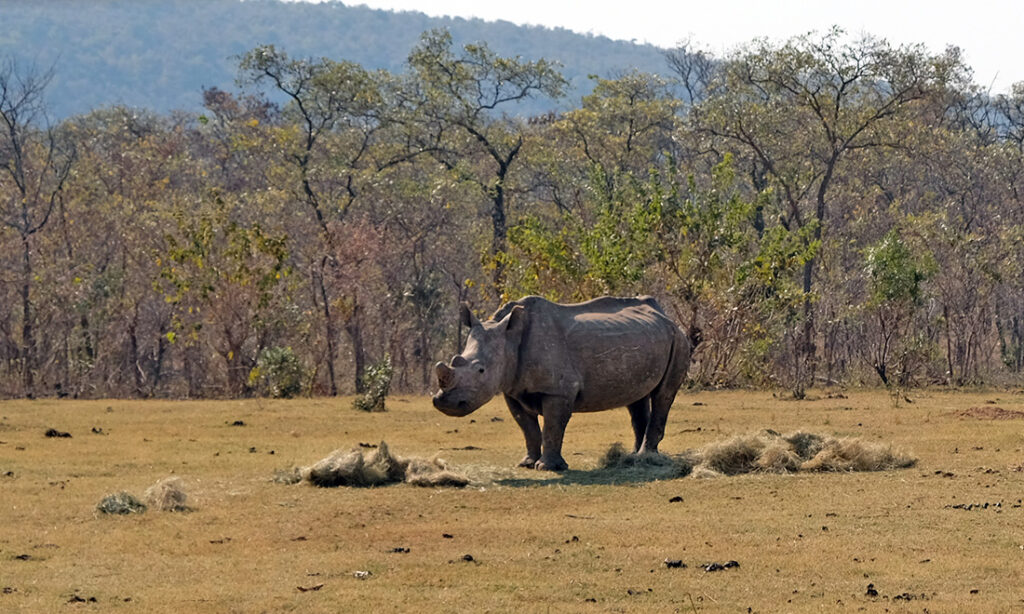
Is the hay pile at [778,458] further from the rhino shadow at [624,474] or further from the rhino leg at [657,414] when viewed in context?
the rhino leg at [657,414]

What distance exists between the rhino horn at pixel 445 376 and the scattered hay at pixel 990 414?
33.1ft

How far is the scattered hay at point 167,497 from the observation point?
14.1 metres

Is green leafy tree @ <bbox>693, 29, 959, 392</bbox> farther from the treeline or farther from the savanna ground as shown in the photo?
the savanna ground

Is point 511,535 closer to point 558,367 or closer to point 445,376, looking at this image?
point 445,376

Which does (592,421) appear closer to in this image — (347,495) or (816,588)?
(347,495)

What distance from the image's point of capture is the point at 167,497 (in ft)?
46.4

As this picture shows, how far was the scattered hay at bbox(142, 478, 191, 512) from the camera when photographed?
14.1m

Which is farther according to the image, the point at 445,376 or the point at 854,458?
the point at 854,458

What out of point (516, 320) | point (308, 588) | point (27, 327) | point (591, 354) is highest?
point (516, 320)

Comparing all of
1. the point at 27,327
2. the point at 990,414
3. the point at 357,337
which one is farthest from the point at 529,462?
the point at 27,327

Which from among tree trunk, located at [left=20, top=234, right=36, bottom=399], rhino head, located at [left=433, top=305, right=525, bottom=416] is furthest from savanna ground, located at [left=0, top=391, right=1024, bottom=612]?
tree trunk, located at [left=20, top=234, right=36, bottom=399]

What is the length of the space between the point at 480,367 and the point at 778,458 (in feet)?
11.5

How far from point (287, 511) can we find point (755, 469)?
5.37 metres

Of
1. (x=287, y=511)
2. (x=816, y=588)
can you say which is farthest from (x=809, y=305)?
(x=816, y=588)
